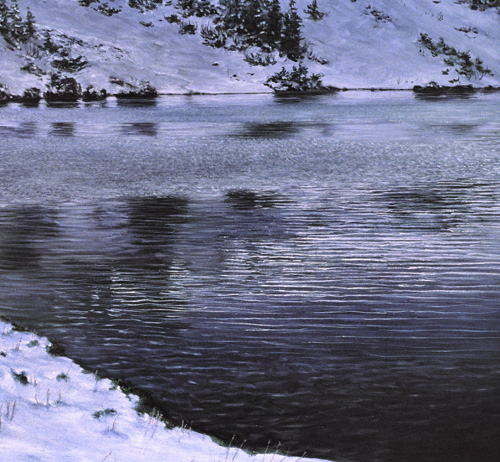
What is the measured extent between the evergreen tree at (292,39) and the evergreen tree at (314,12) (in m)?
6.08

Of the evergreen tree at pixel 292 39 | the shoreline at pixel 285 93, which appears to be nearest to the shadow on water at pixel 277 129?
the shoreline at pixel 285 93

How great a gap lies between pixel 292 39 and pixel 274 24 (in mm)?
4824

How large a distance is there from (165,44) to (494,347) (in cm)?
10098

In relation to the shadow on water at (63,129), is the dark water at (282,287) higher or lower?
lower

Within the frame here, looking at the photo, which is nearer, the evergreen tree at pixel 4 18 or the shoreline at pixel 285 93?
the shoreline at pixel 285 93

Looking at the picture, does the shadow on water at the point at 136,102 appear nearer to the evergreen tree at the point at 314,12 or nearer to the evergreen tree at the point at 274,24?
the evergreen tree at the point at 274,24

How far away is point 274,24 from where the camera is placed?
114 m

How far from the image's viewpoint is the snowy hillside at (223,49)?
95688mm

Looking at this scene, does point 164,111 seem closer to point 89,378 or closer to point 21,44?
point 21,44

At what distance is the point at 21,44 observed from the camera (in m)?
97.9

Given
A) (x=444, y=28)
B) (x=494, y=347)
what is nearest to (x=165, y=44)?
(x=444, y=28)

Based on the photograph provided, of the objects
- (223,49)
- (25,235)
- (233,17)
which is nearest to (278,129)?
(25,235)

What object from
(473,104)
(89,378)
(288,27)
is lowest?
(89,378)

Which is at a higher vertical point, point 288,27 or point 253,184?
point 288,27
